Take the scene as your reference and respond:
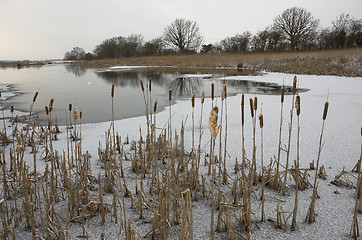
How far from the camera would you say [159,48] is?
4847 cm

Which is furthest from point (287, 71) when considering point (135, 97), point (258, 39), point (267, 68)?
point (258, 39)

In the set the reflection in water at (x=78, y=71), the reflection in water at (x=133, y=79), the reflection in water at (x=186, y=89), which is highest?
the reflection in water at (x=78, y=71)

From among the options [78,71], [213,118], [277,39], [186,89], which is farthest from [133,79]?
[277,39]

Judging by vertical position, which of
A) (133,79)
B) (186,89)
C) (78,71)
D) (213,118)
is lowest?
(186,89)

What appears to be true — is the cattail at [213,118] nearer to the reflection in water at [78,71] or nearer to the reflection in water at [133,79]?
the reflection in water at [133,79]

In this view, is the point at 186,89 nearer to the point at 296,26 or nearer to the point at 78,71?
the point at 78,71

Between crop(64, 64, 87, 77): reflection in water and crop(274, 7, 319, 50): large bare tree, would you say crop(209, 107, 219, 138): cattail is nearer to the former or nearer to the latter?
crop(64, 64, 87, 77): reflection in water

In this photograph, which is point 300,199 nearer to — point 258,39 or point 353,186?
point 353,186

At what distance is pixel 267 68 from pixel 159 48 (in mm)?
37186

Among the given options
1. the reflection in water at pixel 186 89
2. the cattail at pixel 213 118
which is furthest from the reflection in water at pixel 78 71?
the cattail at pixel 213 118

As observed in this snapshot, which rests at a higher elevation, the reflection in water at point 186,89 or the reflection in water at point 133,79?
the reflection in water at point 133,79

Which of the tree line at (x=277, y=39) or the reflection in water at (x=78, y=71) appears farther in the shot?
the tree line at (x=277, y=39)

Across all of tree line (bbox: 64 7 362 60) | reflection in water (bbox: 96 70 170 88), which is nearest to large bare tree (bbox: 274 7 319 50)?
tree line (bbox: 64 7 362 60)

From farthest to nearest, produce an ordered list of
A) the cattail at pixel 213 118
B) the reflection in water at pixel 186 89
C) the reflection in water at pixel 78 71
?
1. the reflection in water at pixel 78 71
2. the reflection in water at pixel 186 89
3. the cattail at pixel 213 118
